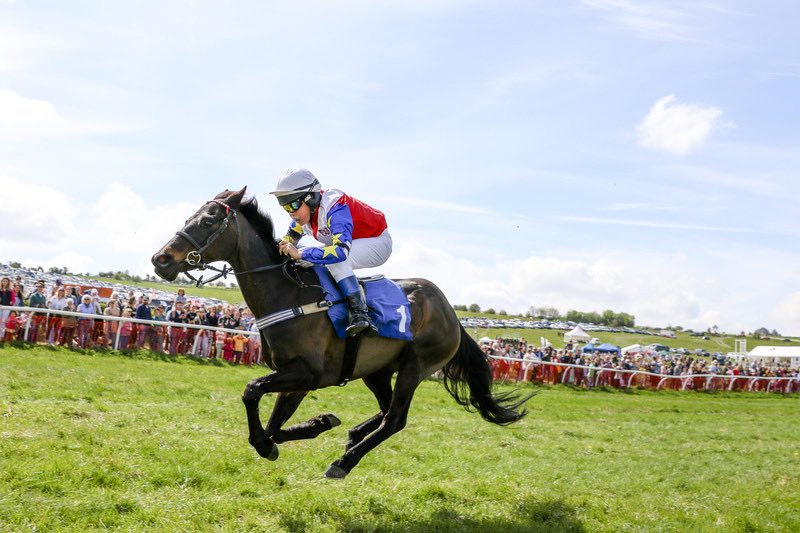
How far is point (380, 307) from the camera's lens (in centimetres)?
667

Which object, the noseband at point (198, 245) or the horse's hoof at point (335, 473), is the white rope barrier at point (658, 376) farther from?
the noseband at point (198, 245)

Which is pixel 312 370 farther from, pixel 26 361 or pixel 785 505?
pixel 26 361

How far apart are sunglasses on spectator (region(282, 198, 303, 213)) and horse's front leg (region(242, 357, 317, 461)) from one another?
4.35 ft

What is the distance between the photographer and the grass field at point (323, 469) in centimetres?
574

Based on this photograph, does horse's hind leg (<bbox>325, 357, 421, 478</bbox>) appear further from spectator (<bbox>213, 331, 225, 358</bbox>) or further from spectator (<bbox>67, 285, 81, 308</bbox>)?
spectator (<bbox>67, 285, 81, 308</bbox>)

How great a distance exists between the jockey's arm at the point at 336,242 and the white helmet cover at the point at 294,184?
1.00 ft

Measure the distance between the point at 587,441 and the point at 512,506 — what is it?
519cm

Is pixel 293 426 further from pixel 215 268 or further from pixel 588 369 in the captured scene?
pixel 588 369

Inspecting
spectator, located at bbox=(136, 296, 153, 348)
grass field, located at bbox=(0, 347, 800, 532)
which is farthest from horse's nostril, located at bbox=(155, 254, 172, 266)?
spectator, located at bbox=(136, 296, 153, 348)

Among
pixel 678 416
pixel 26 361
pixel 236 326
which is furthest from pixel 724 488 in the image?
pixel 236 326

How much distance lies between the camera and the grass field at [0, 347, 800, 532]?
574 centimetres

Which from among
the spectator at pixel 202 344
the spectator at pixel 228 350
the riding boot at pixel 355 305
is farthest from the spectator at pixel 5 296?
the riding boot at pixel 355 305

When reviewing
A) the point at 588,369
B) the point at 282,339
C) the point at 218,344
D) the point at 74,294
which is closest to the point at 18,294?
the point at 74,294

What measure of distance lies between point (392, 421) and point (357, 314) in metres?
1.18
